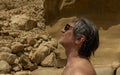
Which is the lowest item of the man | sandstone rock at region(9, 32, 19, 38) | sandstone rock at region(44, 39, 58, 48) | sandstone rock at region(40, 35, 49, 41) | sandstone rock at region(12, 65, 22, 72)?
sandstone rock at region(12, 65, 22, 72)

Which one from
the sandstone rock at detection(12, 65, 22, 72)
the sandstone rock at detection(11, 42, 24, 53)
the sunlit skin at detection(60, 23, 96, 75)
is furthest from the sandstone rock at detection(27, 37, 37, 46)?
the sunlit skin at detection(60, 23, 96, 75)

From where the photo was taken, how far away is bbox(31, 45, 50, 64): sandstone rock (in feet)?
14.6

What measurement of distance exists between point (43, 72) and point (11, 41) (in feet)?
2.43

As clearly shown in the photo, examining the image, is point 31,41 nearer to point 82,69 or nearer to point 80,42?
point 80,42

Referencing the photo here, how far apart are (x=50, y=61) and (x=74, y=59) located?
2199 millimetres

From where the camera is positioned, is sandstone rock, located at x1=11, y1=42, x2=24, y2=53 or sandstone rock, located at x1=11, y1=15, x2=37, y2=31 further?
sandstone rock, located at x1=11, y1=15, x2=37, y2=31

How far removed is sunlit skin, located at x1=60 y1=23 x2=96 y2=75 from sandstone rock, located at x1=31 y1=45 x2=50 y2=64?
85.6 inches

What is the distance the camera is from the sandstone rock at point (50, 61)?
4387 millimetres

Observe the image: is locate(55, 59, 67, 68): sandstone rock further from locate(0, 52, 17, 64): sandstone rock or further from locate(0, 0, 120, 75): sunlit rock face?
locate(0, 52, 17, 64): sandstone rock

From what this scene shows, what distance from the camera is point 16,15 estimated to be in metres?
5.08

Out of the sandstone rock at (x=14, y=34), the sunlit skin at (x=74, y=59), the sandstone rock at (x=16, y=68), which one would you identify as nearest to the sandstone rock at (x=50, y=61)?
the sandstone rock at (x=16, y=68)

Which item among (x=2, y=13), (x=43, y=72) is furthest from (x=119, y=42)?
(x=2, y=13)

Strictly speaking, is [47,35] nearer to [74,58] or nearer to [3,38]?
[3,38]

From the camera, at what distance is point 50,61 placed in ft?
14.4
